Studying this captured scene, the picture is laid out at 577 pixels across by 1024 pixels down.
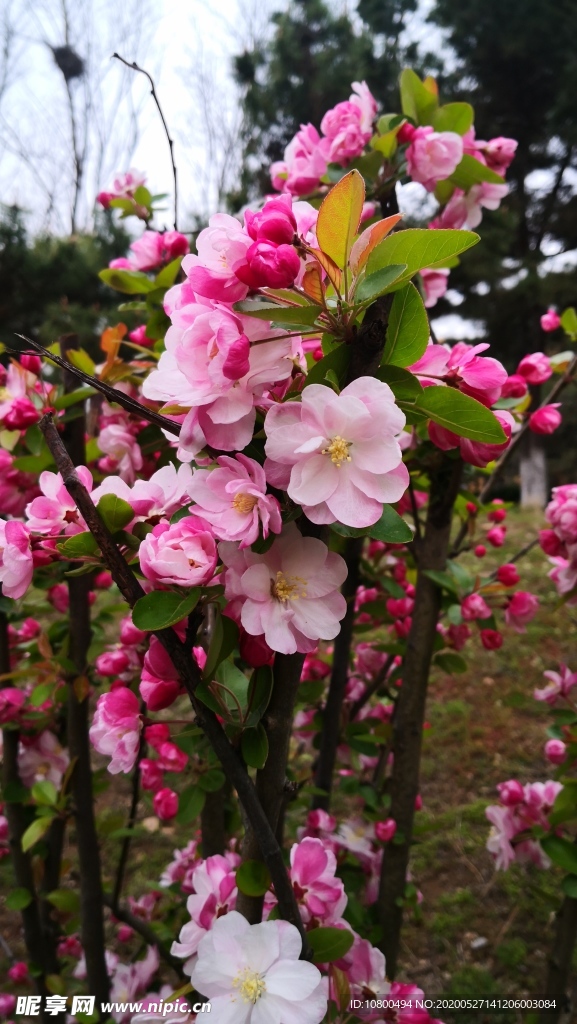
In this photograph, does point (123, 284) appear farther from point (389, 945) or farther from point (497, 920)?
point (497, 920)

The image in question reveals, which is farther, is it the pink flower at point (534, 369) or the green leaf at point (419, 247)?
the pink flower at point (534, 369)

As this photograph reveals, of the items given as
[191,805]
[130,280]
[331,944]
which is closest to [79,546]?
[331,944]

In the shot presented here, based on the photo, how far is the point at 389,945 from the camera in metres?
1.04

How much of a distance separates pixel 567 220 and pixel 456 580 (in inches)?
337

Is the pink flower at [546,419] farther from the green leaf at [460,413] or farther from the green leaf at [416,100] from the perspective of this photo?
the green leaf at [460,413]

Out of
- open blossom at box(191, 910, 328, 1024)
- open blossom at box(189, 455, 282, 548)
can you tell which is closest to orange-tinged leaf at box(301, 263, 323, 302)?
open blossom at box(189, 455, 282, 548)

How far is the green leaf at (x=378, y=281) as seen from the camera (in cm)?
39

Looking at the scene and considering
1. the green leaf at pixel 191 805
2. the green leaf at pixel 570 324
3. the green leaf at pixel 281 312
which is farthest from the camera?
the green leaf at pixel 570 324

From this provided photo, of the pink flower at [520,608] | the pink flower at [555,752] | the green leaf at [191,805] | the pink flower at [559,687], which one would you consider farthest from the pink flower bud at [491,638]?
the green leaf at [191,805]

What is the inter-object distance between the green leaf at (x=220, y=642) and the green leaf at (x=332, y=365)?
178mm

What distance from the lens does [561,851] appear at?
95 centimetres

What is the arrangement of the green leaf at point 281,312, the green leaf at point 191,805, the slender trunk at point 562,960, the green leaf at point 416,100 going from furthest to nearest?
the slender trunk at point 562,960 < the green leaf at point 416,100 < the green leaf at point 191,805 < the green leaf at point 281,312

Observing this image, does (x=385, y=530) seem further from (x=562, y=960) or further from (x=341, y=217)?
(x=562, y=960)

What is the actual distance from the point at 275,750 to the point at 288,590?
16cm
